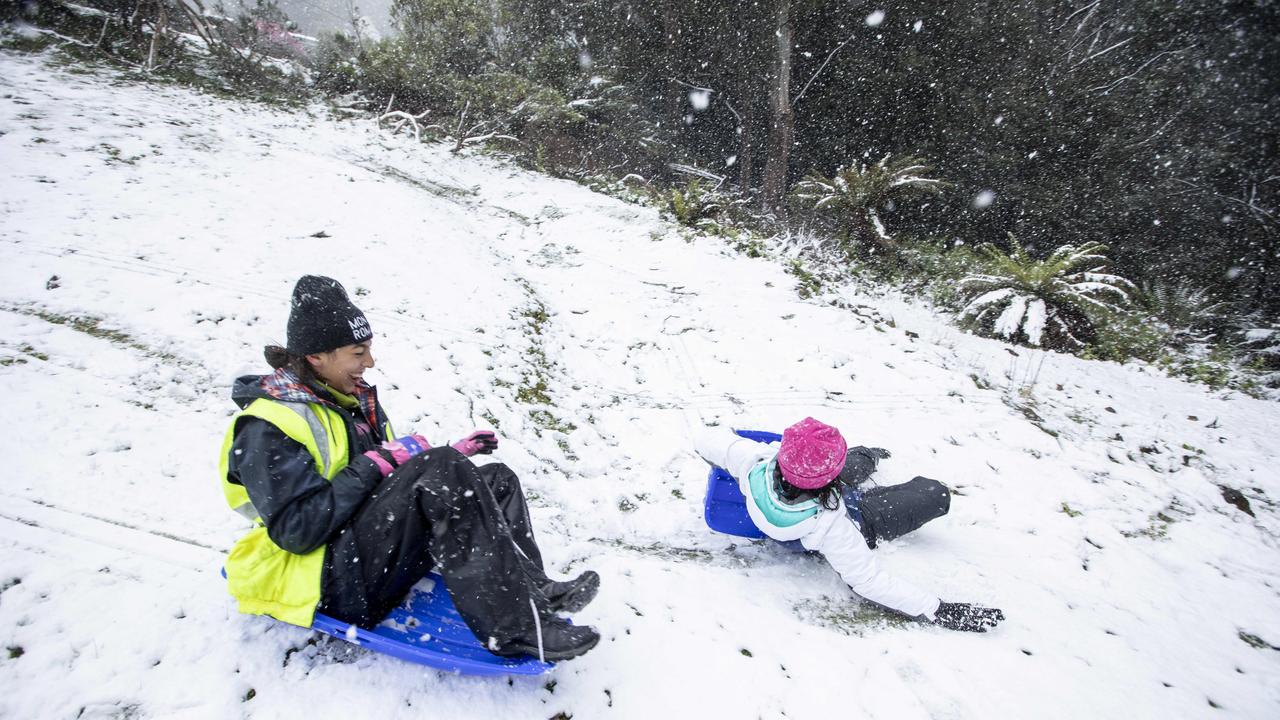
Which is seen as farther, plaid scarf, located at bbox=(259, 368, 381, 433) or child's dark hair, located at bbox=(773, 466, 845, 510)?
child's dark hair, located at bbox=(773, 466, 845, 510)

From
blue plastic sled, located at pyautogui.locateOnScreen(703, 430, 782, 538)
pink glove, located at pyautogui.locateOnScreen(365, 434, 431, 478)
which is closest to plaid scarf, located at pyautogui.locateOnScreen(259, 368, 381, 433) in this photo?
pink glove, located at pyautogui.locateOnScreen(365, 434, 431, 478)

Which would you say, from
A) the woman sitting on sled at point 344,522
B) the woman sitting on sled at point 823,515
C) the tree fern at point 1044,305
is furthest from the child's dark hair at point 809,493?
the tree fern at point 1044,305

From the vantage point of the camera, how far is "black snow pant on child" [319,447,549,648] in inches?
75.0

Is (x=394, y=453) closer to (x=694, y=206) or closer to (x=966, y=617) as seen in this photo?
(x=966, y=617)

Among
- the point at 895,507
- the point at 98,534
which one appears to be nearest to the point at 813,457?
the point at 895,507

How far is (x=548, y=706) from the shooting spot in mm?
2037

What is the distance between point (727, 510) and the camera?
3146 mm

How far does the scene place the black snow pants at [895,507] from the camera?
314 centimetres

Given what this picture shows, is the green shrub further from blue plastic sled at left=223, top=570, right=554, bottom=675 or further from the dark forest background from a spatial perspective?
blue plastic sled at left=223, top=570, right=554, bottom=675

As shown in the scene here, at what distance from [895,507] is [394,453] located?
2.90 metres

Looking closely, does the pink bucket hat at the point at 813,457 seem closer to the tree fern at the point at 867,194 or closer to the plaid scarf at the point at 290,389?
the plaid scarf at the point at 290,389

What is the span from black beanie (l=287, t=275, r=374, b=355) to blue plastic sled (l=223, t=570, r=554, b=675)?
98 cm

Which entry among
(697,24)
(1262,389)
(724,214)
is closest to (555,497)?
(724,214)

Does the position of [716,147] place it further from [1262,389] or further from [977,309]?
[1262,389]
